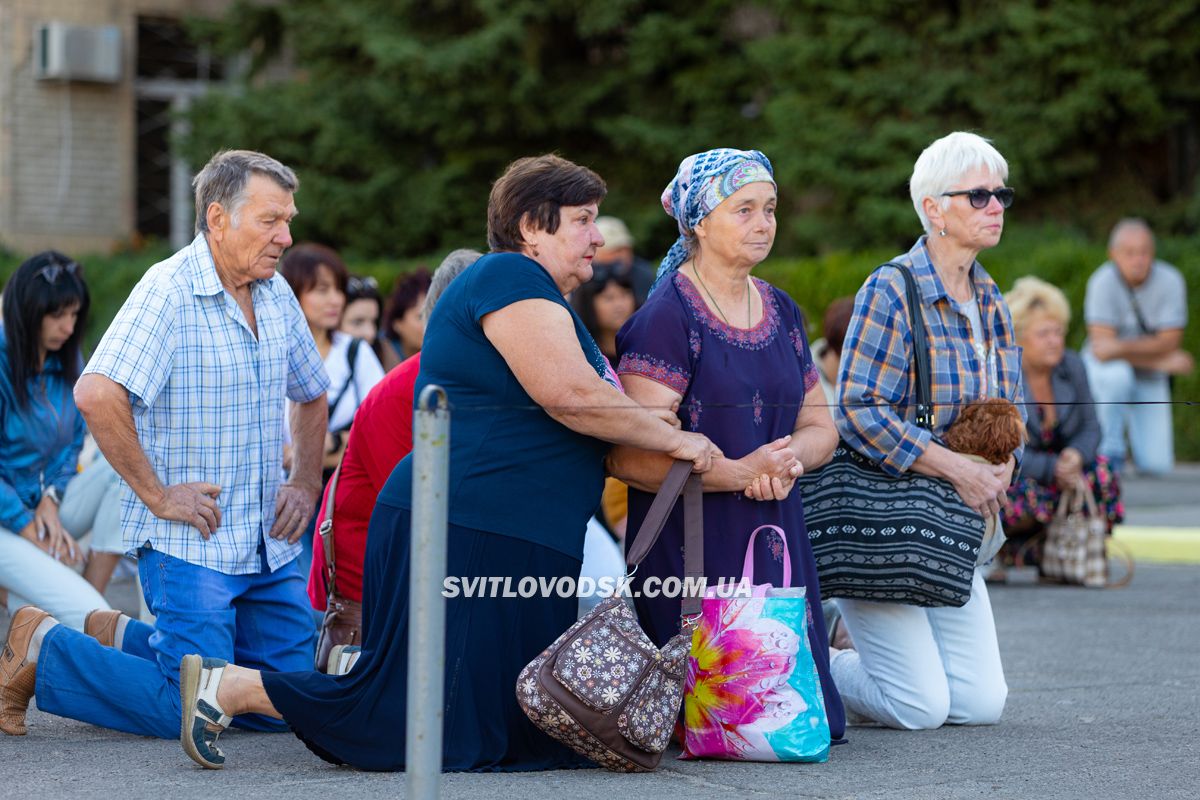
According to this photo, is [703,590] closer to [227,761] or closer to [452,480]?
[452,480]

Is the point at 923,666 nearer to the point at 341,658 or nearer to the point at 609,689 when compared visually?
the point at 609,689

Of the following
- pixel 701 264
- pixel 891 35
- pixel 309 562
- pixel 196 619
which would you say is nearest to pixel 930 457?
pixel 701 264

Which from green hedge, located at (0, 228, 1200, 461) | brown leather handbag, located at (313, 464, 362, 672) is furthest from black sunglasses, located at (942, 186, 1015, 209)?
green hedge, located at (0, 228, 1200, 461)

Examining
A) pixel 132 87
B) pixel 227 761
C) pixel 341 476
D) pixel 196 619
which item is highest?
pixel 132 87

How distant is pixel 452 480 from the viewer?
516cm

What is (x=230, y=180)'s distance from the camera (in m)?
5.89

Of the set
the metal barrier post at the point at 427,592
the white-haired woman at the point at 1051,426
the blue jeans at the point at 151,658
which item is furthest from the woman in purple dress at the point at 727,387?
the white-haired woman at the point at 1051,426

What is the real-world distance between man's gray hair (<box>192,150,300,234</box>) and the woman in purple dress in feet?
4.31

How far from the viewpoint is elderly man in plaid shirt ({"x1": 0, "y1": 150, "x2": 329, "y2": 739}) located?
5.64 m

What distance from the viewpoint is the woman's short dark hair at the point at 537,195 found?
17.5 feet

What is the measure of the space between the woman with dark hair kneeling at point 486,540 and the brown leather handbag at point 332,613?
31.4 inches

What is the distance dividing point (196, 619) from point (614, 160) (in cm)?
1854

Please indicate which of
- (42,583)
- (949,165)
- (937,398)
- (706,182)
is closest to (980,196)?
(949,165)

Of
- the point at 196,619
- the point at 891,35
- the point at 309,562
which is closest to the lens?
the point at 196,619
